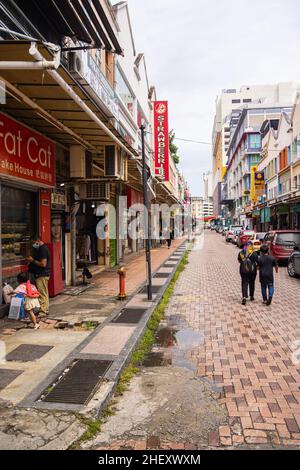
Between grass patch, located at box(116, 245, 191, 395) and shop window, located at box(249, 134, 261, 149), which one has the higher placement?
shop window, located at box(249, 134, 261, 149)

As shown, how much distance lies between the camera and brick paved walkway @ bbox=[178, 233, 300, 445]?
152 inches

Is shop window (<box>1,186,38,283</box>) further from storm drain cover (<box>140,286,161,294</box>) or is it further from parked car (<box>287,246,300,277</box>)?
parked car (<box>287,246,300,277</box>)

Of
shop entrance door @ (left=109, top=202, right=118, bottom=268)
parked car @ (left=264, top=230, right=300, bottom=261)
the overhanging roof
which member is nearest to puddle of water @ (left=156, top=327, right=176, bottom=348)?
the overhanging roof

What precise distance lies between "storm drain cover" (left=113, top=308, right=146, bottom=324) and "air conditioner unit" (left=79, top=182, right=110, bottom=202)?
17.3 ft

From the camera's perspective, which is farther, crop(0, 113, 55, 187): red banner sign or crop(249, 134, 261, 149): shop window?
crop(249, 134, 261, 149): shop window

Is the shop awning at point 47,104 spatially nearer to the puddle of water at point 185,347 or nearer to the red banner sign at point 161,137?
the puddle of water at point 185,347

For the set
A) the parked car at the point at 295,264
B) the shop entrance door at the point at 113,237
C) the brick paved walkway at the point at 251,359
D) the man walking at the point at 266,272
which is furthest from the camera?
the shop entrance door at the point at 113,237

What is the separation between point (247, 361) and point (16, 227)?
19.9 ft

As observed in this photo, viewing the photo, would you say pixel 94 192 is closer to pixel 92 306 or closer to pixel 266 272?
pixel 92 306

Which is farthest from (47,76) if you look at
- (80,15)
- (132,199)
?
(132,199)

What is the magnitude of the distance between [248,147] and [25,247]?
56798mm

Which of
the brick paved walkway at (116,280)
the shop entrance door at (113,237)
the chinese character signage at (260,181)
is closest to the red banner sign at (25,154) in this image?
the brick paved walkway at (116,280)

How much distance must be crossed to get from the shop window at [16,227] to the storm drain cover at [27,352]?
8.59ft

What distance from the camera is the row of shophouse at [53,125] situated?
20.2 feet
